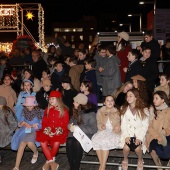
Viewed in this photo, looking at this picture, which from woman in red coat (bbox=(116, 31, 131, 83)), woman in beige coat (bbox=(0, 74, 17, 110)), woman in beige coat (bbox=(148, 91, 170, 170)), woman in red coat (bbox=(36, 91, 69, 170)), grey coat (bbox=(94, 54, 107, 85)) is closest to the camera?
woman in beige coat (bbox=(148, 91, 170, 170))

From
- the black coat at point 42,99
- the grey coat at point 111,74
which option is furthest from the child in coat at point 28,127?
the grey coat at point 111,74

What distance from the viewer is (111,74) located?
9469 mm

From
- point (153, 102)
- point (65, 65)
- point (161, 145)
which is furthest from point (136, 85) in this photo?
point (65, 65)

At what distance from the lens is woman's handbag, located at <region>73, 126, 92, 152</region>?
7.26 meters

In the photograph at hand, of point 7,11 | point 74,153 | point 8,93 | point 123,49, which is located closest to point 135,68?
point 123,49

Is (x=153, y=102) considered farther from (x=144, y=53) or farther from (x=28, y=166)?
(x=28, y=166)

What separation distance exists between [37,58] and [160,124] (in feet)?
19.6

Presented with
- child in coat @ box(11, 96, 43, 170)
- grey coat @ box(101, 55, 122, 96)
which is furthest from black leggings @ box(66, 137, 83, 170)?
grey coat @ box(101, 55, 122, 96)

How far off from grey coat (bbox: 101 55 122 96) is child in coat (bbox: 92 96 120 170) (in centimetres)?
204

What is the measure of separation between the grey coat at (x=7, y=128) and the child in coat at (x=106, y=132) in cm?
197

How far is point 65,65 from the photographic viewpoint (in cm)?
1094

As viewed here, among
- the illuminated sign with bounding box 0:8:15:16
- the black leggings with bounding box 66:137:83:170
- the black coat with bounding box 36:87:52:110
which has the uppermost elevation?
the illuminated sign with bounding box 0:8:15:16

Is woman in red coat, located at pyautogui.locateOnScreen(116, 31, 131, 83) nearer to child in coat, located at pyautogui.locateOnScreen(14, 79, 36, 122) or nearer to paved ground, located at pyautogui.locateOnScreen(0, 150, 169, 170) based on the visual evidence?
child in coat, located at pyautogui.locateOnScreen(14, 79, 36, 122)

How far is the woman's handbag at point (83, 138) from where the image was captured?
726cm
